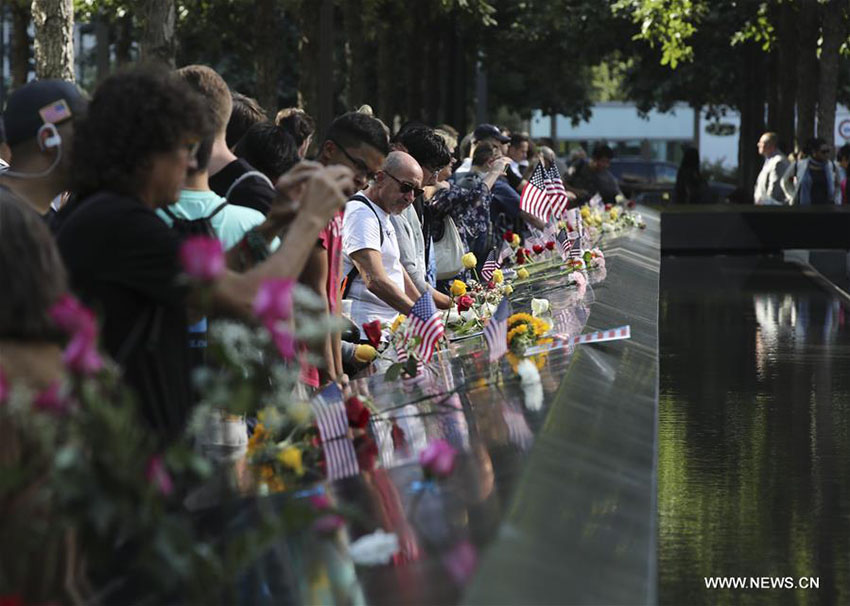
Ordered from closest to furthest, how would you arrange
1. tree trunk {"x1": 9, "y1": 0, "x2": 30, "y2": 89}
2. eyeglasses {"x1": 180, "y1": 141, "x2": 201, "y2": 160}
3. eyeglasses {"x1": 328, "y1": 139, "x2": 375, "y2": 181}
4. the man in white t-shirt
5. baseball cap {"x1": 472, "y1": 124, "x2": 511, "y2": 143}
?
1. eyeglasses {"x1": 180, "y1": 141, "x2": 201, "y2": 160}
2. eyeglasses {"x1": 328, "y1": 139, "x2": 375, "y2": 181}
3. the man in white t-shirt
4. baseball cap {"x1": 472, "y1": 124, "x2": 511, "y2": 143}
5. tree trunk {"x1": 9, "y1": 0, "x2": 30, "y2": 89}

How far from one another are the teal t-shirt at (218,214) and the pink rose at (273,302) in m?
1.86

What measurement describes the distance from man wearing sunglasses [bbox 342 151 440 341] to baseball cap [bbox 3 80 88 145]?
9.84 feet

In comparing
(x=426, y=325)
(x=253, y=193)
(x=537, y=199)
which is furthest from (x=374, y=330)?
(x=537, y=199)

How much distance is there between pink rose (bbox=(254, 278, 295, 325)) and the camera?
3.03m

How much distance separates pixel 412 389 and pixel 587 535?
232 centimetres

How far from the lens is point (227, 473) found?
174 inches

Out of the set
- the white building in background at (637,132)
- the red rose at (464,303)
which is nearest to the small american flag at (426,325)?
the red rose at (464,303)

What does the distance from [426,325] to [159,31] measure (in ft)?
24.6

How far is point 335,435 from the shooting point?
4.75 m

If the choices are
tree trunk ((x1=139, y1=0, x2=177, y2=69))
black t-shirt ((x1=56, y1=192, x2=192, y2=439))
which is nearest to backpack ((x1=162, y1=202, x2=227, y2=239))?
black t-shirt ((x1=56, y1=192, x2=192, y2=439))

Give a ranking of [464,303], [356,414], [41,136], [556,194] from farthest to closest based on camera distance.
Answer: [556,194] < [464,303] < [356,414] < [41,136]

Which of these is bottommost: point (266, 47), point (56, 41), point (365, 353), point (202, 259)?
point (365, 353)

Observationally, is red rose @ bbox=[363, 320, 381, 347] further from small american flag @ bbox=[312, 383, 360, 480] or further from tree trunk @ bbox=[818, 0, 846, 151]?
tree trunk @ bbox=[818, 0, 846, 151]

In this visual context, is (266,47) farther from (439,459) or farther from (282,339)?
(282,339)
